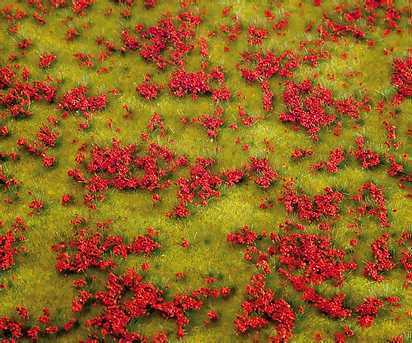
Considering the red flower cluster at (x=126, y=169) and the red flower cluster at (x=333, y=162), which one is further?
the red flower cluster at (x=333, y=162)

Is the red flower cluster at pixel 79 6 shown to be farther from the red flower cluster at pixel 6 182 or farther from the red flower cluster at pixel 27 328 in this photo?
the red flower cluster at pixel 27 328

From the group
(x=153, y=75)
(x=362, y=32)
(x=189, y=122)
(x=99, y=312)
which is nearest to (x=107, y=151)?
(x=189, y=122)

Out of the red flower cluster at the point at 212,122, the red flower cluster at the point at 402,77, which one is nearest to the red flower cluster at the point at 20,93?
the red flower cluster at the point at 212,122

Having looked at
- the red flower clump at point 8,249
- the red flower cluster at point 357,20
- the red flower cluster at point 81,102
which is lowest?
the red flower clump at point 8,249

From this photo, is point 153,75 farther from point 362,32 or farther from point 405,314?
point 405,314

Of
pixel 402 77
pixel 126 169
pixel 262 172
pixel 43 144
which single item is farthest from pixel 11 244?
pixel 402 77

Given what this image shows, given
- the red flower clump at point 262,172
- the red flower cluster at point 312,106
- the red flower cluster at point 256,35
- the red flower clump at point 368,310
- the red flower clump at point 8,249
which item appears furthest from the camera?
the red flower cluster at point 256,35

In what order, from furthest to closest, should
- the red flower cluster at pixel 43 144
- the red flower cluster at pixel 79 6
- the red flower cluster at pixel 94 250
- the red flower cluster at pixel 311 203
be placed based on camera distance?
1. the red flower cluster at pixel 79 6
2. the red flower cluster at pixel 43 144
3. the red flower cluster at pixel 311 203
4. the red flower cluster at pixel 94 250
